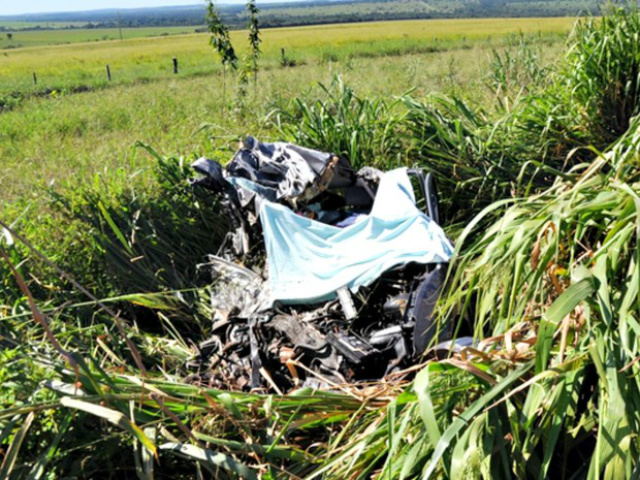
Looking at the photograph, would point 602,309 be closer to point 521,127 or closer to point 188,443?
point 188,443

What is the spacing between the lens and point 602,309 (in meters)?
2.15

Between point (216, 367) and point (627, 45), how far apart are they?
4.20 m

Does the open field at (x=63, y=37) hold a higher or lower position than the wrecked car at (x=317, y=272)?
lower

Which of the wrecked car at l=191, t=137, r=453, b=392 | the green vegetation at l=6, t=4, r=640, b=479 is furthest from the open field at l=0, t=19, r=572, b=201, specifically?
the green vegetation at l=6, t=4, r=640, b=479

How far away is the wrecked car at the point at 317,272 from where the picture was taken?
11.8 ft

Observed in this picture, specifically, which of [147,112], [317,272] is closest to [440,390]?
[317,272]

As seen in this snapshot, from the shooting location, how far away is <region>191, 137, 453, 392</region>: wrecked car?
11.8ft

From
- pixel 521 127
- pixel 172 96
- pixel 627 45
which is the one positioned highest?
pixel 627 45

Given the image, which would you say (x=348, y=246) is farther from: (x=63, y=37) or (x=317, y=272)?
(x=63, y=37)

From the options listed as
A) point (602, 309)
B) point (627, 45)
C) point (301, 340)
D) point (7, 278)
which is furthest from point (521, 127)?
point (7, 278)

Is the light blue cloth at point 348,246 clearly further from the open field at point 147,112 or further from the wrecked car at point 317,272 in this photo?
the open field at point 147,112

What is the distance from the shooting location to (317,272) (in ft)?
13.9

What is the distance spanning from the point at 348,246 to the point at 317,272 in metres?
0.27

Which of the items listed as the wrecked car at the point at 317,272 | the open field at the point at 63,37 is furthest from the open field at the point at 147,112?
the open field at the point at 63,37
